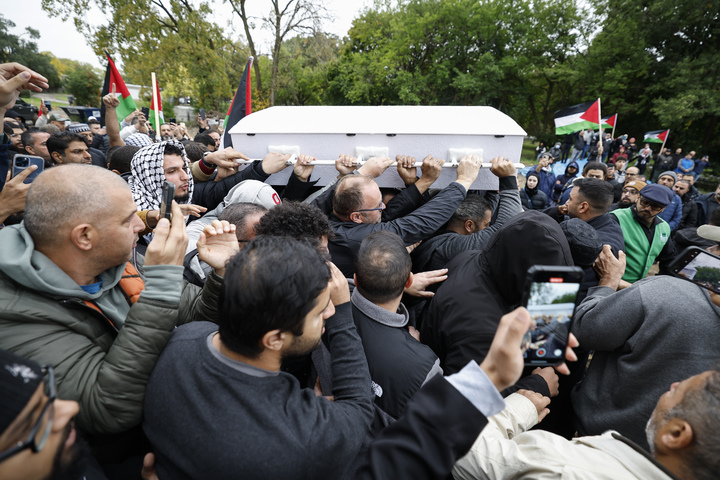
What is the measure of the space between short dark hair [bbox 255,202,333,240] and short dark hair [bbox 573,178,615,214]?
2534 millimetres

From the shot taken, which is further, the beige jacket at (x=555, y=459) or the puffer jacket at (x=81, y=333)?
the puffer jacket at (x=81, y=333)

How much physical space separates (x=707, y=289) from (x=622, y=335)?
1.27 ft

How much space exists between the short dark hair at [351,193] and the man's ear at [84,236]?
1538 mm

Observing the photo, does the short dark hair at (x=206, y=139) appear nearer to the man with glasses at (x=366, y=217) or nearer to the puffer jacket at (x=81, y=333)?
the man with glasses at (x=366, y=217)

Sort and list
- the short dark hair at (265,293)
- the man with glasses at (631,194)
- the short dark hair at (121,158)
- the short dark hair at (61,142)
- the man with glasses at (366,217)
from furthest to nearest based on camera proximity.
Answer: the man with glasses at (631,194), the short dark hair at (61,142), the short dark hair at (121,158), the man with glasses at (366,217), the short dark hair at (265,293)

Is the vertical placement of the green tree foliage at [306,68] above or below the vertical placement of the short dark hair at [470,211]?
above

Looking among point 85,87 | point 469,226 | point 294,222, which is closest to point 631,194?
point 469,226

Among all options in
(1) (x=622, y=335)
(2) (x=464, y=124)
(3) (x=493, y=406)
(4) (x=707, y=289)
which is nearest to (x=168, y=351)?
(3) (x=493, y=406)

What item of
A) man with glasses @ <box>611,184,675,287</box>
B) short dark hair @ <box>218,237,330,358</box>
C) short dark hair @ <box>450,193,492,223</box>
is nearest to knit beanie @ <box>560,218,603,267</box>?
short dark hair @ <box>450,193,492,223</box>

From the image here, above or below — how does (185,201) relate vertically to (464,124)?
below

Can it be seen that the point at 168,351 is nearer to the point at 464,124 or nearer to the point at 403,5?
the point at 464,124

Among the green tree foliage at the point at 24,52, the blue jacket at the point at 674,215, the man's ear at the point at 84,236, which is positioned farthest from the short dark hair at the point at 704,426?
the green tree foliage at the point at 24,52

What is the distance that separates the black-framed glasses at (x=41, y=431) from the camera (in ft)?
2.46

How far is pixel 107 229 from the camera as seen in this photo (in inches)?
53.8
